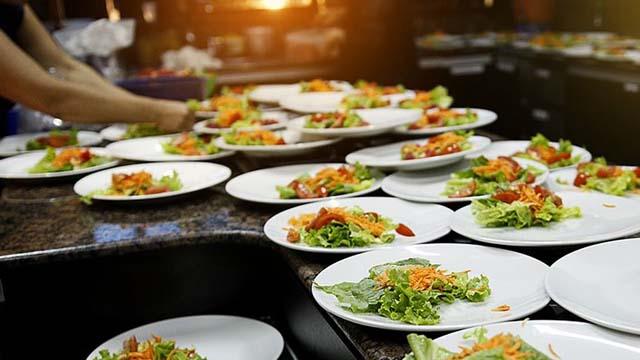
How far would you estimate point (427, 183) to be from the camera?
2.29m

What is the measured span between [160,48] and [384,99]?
161 inches

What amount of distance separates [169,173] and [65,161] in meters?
0.51

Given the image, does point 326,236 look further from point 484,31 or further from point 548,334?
point 484,31

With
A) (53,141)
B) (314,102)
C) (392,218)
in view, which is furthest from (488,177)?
(53,141)

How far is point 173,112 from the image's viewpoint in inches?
124

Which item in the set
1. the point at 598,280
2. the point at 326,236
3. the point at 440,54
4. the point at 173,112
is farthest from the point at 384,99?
the point at 440,54

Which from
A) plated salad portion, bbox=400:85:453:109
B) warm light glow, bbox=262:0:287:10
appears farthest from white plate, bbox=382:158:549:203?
warm light glow, bbox=262:0:287:10

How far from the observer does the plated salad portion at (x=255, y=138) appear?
276 cm

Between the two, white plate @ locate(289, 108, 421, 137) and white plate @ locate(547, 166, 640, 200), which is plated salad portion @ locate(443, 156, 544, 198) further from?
white plate @ locate(289, 108, 421, 137)

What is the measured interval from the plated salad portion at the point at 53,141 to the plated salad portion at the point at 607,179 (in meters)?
2.40

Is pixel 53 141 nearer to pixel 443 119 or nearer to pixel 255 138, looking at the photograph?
pixel 255 138

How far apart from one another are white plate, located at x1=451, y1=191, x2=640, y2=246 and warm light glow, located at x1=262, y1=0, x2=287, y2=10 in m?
5.58

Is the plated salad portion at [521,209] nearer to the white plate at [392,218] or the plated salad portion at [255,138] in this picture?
the white plate at [392,218]

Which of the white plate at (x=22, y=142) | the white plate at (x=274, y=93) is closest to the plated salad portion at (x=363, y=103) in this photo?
the white plate at (x=274, y=93)
